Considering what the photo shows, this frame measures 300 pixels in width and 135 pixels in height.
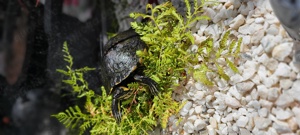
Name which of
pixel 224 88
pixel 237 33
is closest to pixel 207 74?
pixel 224 88

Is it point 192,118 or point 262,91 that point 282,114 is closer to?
point 262,91

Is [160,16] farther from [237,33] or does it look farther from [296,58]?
[296,58]

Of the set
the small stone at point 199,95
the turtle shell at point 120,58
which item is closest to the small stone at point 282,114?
the small stone at point 199,95

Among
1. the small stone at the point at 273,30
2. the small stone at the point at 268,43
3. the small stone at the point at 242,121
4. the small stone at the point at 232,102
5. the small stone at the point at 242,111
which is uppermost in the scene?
the small stone at the point at 273,30

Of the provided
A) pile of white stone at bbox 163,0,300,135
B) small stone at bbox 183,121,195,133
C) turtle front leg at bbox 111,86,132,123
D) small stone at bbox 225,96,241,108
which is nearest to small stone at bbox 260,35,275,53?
pile of white stone at bbox 163,0,300,135

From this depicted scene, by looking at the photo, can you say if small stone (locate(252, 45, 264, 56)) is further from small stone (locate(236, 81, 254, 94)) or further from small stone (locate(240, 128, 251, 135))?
small stone (locate(240, 128, 251, 135))

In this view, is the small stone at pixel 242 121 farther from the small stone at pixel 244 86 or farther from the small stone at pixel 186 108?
the small stone at pixel 186 108

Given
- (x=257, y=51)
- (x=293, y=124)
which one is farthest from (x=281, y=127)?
(x=257, y=51)
